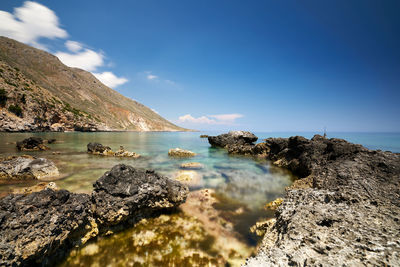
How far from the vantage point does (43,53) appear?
125 meters

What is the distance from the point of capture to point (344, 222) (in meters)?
3.56

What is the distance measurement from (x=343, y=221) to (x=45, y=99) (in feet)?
326

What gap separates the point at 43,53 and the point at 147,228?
18185cm

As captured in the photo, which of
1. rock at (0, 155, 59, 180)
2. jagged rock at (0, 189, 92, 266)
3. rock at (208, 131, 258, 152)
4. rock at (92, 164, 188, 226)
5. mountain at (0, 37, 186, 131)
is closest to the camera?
jagged rock at (0, 189, 92, 266)

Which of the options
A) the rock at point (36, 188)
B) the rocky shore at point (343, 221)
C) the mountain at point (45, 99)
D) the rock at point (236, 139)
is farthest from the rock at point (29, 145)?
the mountain at point (45, 99)

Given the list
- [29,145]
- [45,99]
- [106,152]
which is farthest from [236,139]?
[45,99]

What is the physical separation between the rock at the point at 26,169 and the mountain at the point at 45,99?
62.0 m

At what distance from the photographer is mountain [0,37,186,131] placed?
56.5 meters

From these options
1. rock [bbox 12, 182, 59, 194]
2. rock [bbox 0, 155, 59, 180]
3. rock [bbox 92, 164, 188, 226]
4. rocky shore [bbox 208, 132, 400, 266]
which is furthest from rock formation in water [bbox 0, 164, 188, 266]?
rock [bbox 0, 155, 59, 180]

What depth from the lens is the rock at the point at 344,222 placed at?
266cm

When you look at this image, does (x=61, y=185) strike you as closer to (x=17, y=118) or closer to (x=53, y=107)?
(x=17, y=118)

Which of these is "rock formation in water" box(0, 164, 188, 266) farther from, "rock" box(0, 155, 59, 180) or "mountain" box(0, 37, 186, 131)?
"mountain" box(0, 37, 186, 131)

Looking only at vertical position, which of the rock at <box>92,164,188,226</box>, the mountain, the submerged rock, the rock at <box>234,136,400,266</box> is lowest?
the submerged rock

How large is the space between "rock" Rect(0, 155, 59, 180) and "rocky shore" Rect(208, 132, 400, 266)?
47.2 feet
